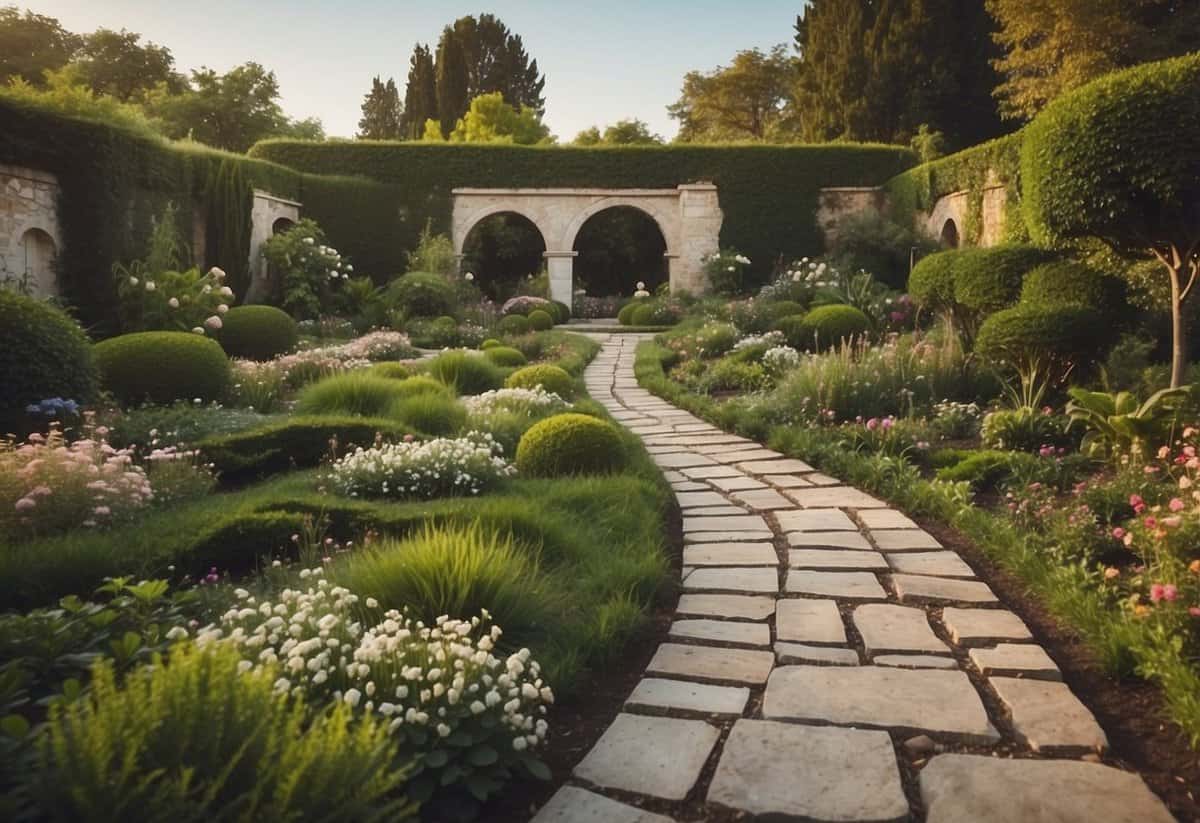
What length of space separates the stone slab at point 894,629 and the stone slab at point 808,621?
88 mm

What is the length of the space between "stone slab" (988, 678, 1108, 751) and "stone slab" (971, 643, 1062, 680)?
46mm

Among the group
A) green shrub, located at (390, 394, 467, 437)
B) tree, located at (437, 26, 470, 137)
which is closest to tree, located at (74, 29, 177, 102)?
tree, located at (437, 26, 470, 137)

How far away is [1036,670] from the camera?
2.65 metres

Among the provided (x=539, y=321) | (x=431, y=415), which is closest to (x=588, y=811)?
(x=431, y=415)

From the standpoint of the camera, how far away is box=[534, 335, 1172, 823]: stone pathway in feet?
6.49

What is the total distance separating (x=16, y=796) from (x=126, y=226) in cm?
1102

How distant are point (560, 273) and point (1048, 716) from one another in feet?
60.3

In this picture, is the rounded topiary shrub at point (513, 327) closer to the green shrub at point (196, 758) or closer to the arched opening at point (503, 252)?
the arched opening at point (503, 252)

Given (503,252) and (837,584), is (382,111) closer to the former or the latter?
(503,252)

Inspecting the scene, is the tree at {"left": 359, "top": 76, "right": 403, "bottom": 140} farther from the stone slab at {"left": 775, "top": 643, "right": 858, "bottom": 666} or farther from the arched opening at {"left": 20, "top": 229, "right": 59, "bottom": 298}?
the stone slab at {"left": 775, "top": 643, "right": 858, "bottom": 666}

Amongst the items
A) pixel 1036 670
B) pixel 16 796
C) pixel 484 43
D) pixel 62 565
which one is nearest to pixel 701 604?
pixel 1036 670

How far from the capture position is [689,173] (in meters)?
19.9

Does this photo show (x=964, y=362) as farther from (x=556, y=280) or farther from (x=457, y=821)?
(x=556, y=280)

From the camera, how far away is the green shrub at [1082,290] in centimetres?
692
